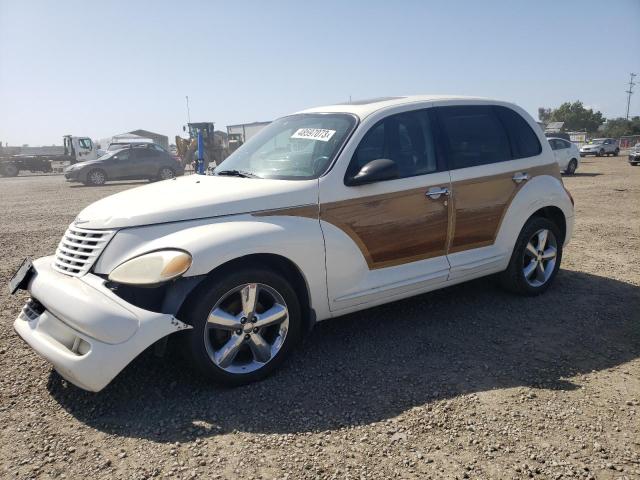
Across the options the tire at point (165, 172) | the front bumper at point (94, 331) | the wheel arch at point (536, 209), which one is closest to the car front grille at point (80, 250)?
the front bumper at point (94, 331)

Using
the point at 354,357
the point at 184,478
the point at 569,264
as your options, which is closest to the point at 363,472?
the point at 184,478

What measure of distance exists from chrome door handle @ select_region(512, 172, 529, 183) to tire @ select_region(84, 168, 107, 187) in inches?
762

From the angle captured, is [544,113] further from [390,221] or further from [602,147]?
[390,221]

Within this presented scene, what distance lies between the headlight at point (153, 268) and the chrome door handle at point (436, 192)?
2.00 metres

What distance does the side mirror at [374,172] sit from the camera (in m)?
3.44

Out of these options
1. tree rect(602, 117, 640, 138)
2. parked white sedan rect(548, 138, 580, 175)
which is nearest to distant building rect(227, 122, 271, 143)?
parked white sedan rect(548, 138, 580, 175)

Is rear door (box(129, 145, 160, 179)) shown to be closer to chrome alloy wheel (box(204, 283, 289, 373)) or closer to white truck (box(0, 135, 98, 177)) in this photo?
white truck (box(0, 135, 98, 177))

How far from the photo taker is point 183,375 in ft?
11.0

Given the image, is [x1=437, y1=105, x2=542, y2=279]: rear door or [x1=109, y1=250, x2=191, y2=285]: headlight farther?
[x1=437, y1=105, x2=542, y2=279]: rear door

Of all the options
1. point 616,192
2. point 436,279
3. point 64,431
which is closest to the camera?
point 64,431

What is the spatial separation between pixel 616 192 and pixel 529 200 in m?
10.9

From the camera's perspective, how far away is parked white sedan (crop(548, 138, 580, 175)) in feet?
65.0

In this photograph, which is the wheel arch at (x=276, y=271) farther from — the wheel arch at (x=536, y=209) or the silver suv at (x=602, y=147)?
the silver suv at (x=602, y=147)

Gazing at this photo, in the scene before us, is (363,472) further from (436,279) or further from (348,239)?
(436,279)
